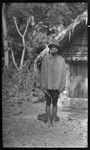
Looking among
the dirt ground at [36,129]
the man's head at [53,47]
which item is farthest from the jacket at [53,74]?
the dirt ground at [36,129]

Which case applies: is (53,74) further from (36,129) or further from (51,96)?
(36,129)

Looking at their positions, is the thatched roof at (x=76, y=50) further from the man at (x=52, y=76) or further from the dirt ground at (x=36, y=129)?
the dirt ground at (x=36, y=129)

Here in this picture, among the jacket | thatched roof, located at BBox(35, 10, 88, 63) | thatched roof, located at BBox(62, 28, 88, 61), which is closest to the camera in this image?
the jacket

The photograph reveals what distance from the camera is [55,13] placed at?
28.9 ft

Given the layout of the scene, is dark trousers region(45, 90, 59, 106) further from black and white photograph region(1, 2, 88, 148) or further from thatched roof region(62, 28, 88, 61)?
thatched roof region(62, 28, 88, 61)

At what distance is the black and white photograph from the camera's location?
7148mm

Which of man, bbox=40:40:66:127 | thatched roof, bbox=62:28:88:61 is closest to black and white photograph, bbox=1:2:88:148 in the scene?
man, bbox=40:40:66:127

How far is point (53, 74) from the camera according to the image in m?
Result: 7.68

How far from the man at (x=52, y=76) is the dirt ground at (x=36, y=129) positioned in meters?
0.27

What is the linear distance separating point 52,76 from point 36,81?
40cm

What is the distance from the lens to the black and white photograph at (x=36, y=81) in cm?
715

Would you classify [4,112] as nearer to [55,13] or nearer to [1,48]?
[1,48]

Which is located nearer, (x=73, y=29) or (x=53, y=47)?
(x=53, y=47)

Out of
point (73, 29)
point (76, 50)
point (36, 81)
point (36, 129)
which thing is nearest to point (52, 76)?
point (36, 81)
